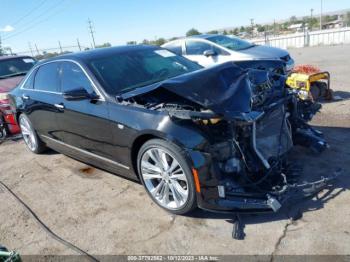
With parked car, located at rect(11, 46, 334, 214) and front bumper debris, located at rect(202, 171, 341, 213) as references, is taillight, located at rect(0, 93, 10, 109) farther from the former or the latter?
front bumper debris, located at rect(202, 171, 341, 213)

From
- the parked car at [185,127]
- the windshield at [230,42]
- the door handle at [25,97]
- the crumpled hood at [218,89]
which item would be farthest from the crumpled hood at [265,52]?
the door handle at [25,97]

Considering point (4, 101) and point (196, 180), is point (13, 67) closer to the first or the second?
point (4, 101)

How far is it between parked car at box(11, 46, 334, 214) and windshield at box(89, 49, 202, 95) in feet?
0.04

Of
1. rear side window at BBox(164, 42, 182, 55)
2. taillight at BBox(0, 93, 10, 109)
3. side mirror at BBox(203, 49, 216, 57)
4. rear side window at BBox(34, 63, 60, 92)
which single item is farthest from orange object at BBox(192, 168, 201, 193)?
rear side window at BBox(164, 42, 182, 55)

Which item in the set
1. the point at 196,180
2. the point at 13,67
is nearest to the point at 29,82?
the point at 196,180

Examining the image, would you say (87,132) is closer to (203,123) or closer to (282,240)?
(203,123)

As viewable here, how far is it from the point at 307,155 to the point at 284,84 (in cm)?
108

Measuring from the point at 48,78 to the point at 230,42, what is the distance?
608 centimetres

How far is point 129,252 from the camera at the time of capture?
9.78 feet

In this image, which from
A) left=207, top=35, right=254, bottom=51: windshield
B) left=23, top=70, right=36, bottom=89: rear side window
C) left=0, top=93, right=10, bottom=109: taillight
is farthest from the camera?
left=207, top=35, right=254, bottom=51: windshield

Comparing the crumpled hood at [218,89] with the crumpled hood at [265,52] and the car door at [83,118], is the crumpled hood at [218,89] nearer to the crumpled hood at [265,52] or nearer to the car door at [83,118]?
the car door at [83,118]

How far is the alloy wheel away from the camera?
10.6 feet

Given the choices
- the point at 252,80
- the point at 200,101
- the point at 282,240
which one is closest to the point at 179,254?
the point at 282,240

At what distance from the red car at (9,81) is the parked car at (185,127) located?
10.7 ft
